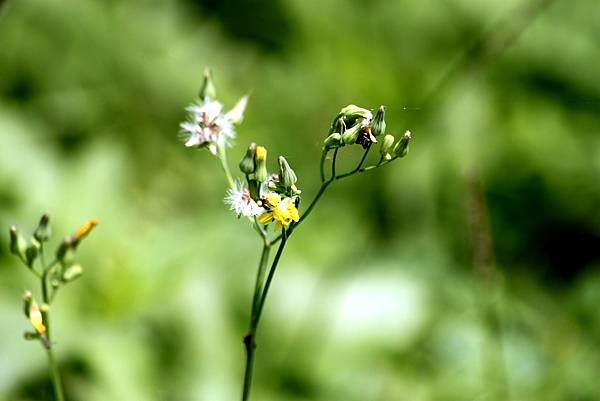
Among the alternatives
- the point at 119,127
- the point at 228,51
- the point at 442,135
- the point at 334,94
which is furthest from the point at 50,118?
the point at 442,135

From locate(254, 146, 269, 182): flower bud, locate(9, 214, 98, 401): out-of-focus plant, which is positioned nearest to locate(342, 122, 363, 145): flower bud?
locate(254, 146, 269, 182): flower bud

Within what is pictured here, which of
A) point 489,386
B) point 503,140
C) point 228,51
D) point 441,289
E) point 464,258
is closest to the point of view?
point 489,386

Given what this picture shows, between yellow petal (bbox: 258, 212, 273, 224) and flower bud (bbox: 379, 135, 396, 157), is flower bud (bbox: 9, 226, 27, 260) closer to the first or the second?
yellow petal (bbox: 258, 212, 273, 224)

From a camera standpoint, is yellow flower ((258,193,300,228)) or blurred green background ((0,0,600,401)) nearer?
yellow flower ((258,193,300,228))

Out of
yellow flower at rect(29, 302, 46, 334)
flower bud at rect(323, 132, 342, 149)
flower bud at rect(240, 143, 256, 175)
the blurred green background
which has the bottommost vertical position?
yellow flower at rect(29, 302, 46, 334)

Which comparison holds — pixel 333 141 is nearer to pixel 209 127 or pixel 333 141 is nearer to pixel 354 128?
pixel 354 128

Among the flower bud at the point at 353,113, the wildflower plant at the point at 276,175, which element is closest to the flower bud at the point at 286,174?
the wildflower plant at the point at 276,175

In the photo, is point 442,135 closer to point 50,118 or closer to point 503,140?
point 503,140
